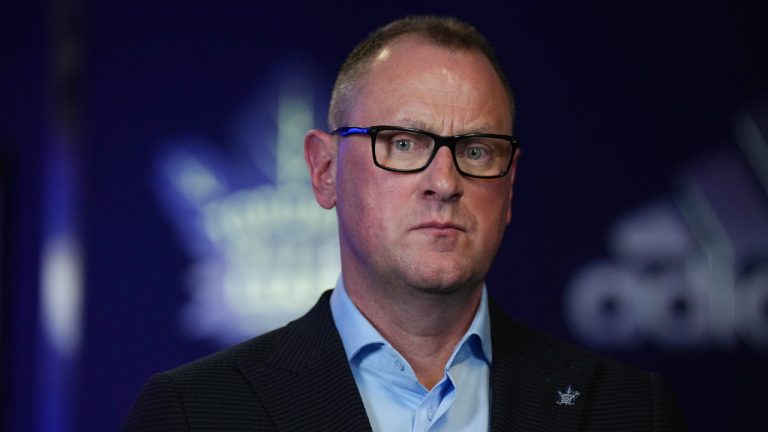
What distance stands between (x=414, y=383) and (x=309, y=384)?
0.19 meters

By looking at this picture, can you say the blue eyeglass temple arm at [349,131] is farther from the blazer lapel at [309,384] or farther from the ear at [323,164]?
the blazer lapel at [309,384]

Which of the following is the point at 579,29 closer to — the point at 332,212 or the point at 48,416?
the point at 332,212

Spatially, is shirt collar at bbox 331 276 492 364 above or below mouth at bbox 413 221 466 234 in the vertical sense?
below

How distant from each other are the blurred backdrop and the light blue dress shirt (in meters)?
1.98

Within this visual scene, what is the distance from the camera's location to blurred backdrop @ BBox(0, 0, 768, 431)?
3816 mm

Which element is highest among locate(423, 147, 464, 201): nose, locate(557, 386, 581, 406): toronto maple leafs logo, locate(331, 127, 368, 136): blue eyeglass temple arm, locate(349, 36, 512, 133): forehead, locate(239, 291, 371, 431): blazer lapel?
locate(349, 36, 512, 133): forehead

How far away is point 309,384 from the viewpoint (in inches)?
69.7

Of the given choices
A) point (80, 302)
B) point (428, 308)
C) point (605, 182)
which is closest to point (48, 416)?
point (80, 302)

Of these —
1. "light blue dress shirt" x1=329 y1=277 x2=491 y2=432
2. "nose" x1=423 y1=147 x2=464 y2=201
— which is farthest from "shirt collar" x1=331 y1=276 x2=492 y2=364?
"nose" x1=423 y1=147 x2=464 y2=201

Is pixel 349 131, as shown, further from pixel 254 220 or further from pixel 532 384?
pixel 254 220

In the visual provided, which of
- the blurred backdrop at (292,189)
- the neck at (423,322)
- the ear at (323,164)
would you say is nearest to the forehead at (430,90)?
the ear at (323,164)

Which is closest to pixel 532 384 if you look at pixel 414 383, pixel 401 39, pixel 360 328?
pixel 414 383

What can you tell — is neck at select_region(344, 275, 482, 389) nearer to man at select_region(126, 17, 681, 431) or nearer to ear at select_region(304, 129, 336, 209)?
man at select_region(126, 17, 681, 431)

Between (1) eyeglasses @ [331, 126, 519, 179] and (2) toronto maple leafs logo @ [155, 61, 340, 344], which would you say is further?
(2) toronto maple leafs logo @ [155, 61, 340, 344]
